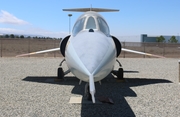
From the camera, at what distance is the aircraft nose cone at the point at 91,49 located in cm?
500

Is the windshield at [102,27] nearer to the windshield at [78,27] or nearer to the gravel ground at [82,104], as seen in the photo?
the windshield at [78,27]

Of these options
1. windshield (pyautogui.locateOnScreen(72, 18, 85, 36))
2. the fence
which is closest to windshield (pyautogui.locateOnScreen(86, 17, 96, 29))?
windshield (pyautogui.locateOnScreen(72, 18, 85, 36))

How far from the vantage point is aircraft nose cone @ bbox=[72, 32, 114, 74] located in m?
5.00

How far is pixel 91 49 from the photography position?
5453 millimetres

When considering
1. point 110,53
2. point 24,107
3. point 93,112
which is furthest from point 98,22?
point 24,107

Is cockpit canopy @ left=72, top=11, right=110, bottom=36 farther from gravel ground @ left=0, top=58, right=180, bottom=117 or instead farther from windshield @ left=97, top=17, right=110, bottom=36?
gravel ground @ left=0, top=58, right=180, bottom=117

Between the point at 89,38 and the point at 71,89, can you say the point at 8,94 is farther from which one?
the point at 89,38

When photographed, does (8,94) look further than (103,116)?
Yes

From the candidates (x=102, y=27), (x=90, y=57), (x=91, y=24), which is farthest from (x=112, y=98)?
(x=90, y=57)

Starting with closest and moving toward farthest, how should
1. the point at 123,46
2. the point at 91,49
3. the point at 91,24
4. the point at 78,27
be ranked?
the point at 91,49 < the point at 91,24 < the point at 78,27 < the point at 123,46

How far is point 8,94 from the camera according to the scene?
337 inches

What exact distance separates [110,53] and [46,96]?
3554 millimetres

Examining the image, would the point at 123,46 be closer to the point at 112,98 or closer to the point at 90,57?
the point at 112,98

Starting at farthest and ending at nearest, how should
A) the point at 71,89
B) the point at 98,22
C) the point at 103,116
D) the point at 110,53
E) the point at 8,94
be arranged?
→ the point at 71,89
the point at 8,94
the point at 98,22
the point at 103,116
the point at 110,53
